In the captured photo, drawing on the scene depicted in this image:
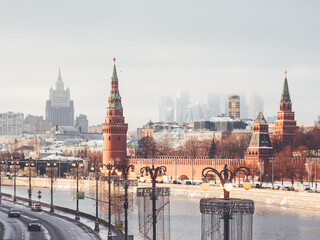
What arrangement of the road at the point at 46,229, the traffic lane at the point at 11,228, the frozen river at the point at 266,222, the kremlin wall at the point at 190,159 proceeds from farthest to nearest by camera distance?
the kremlin wall at the point at 190,159 → the frozen river at the point at 266,222 → the traffic lane at the point at 11,228 → the road at the point at 46,229

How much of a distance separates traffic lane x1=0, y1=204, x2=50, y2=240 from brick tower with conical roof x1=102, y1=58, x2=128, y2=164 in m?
61.9

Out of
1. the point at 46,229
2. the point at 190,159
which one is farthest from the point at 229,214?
the point at 190,159

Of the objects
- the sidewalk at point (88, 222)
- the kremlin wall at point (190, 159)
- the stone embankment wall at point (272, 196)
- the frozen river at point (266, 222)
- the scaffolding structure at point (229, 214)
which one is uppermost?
the kremlin wall at point (190, 159)

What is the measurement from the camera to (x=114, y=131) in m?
134

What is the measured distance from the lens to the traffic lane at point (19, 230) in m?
52.4

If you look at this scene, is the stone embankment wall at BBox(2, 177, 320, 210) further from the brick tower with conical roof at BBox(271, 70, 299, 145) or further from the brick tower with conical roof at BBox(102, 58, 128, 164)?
the brick tower with conical roof at BBox(271, 70, 299, 145)

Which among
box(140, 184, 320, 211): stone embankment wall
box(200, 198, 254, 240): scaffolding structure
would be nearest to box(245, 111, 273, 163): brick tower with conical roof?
box(140, 184, 320, 211): stone embankment wall

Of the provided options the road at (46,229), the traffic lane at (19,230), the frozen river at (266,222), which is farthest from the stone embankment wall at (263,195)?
the traffic lane at (19,230)

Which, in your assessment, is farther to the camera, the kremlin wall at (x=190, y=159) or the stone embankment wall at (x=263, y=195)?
the kremlin wall at (x=190, y=159)

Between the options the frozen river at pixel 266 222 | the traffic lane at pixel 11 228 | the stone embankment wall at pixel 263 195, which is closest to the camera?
the traffic lane at pixel 11 228

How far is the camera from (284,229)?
66.1 metres

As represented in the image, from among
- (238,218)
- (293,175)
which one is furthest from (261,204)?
(238,218)

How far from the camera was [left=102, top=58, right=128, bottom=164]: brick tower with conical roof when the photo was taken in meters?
133

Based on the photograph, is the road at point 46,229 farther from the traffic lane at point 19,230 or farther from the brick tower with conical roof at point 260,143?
the brick tower with conical roof at point 260,143
